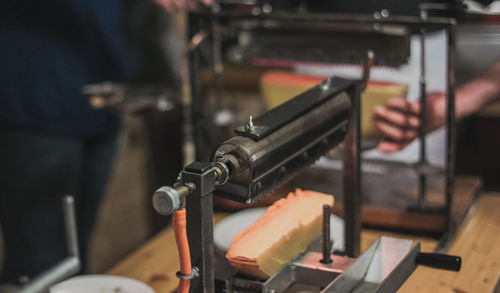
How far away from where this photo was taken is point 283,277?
91cm

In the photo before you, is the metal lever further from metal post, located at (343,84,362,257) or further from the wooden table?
metal post, located at (343,84,362,257)

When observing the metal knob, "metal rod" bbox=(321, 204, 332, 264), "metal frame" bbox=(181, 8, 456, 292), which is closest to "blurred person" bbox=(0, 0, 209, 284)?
"metal frame" bbox=(181, 8, 456, 292)

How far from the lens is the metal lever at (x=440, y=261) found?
944mm

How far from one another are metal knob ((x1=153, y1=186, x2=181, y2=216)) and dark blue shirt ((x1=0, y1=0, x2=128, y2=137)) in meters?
1.26

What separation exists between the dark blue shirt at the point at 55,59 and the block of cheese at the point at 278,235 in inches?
42.9

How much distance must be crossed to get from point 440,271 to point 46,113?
1.23 metres

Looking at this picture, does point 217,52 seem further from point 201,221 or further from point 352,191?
point 201,221

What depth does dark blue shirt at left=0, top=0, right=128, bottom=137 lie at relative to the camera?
5.71 ft

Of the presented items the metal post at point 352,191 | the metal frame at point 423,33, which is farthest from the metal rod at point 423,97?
the metal post at point 352,191

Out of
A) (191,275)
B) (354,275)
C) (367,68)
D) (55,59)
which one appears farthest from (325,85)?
(55,59)

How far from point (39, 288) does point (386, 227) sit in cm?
80

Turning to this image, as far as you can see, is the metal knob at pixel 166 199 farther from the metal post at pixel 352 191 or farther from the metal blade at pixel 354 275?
the metal post at pixel 352 191

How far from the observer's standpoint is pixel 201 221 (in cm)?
70

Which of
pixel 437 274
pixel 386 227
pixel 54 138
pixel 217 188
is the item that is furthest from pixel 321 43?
pixel 54 138
